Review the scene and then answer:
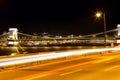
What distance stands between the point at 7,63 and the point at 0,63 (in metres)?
0.85

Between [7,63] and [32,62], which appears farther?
[32,62]

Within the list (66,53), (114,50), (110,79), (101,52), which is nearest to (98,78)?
(110,79)

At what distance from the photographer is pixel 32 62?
23.9 m

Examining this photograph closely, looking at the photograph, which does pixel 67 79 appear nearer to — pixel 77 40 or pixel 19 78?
pixel 19 78

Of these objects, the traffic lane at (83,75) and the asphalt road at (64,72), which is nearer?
the traffic lane at (83,75)

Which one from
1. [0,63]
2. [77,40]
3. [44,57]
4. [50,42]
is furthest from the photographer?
[50,42]

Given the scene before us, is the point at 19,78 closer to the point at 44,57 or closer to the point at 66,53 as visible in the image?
the point at 44,57

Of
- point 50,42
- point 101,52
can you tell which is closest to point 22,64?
point 101,52

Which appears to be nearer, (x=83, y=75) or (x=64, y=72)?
(x=83, y=75)

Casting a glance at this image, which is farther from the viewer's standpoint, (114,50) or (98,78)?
(114,50)

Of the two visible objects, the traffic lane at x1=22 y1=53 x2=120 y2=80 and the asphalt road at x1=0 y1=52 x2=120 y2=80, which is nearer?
the traffic lane at x1=22 y1=53 x2=120 y2=80

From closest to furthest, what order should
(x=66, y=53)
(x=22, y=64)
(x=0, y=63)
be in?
1. (x=0, y=63)
2. (x=22, y=64)
3. (x=66, y=53)

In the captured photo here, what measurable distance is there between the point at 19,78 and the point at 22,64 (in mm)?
8272

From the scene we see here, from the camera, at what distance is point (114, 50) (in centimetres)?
4700
